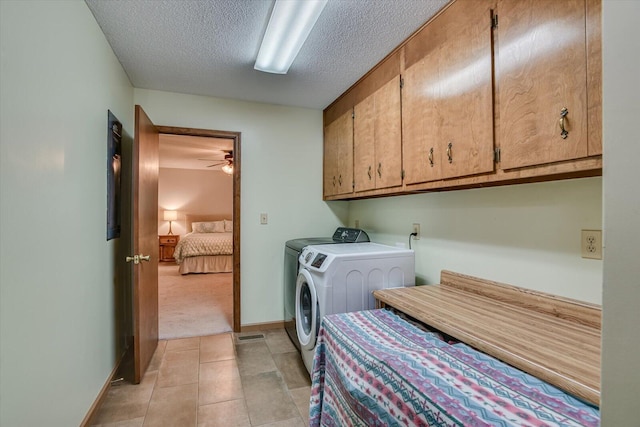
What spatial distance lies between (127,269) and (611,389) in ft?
9.95

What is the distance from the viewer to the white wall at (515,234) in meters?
1.30

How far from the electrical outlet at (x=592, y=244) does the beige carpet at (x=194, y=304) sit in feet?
9.69

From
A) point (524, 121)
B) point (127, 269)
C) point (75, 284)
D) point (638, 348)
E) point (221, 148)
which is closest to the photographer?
point (638, 348)

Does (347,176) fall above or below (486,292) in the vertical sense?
above

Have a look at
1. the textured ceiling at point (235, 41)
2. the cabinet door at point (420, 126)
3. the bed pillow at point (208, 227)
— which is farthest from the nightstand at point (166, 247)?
the cabinet door at point (420, 126)

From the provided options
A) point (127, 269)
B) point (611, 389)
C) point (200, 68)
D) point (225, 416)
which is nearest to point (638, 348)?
point (611, 389)

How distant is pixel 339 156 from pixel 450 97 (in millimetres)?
1463

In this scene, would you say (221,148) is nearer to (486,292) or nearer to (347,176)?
(347,176)

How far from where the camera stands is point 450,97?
1.59m

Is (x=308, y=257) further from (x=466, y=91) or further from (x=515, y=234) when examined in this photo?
(x=466, y=91)

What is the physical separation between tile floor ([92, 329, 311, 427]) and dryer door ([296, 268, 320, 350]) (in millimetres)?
292

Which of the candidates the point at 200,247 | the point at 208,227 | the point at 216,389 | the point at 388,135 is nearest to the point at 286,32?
the point at 388,135

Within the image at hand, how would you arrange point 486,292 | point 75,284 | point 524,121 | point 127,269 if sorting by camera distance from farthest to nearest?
point 127,269 < point 486,292 < point 75,284 < point 524,121

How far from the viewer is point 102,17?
1.72 metres
